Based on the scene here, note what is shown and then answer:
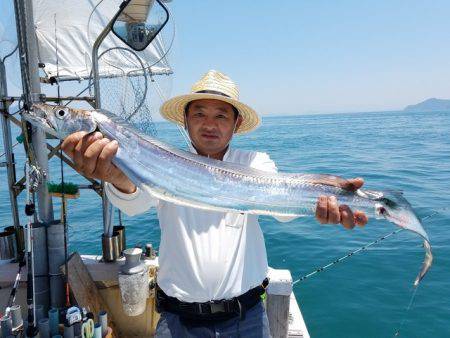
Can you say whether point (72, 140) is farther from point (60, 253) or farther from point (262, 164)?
point (60, 253)

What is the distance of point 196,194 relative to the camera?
102 inches

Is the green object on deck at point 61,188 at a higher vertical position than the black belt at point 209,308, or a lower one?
higher

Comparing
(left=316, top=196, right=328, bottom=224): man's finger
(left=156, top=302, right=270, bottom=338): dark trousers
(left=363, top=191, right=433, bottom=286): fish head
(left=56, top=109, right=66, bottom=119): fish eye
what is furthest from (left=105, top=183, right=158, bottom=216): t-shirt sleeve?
(left=363, top=191, right=433, bottom=286): fish head

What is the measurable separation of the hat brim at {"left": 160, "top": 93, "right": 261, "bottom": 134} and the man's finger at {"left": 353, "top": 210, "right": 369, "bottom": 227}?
1.29 meters

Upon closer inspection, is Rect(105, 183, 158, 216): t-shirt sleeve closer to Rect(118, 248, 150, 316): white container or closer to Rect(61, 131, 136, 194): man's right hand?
Rect(61, 131, 136, 194): man's right hand

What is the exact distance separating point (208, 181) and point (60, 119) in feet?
3.59

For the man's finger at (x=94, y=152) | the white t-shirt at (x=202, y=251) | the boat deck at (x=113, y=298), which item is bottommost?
the boat deck at (x=113, y=298)

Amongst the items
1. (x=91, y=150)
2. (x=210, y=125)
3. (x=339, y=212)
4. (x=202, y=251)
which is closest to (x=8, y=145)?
(x=91, y=150)

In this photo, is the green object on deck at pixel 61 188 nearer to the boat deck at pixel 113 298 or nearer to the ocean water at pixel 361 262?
the boat deck at pixel 113 298

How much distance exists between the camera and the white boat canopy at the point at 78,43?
19.1ft

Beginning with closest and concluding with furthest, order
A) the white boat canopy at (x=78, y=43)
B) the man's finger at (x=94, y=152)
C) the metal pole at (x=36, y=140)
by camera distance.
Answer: the man's finger at (x=94, y=152) < the metal pole at (x=36, y=140) < the white boat canopy at (x=78, y=43)

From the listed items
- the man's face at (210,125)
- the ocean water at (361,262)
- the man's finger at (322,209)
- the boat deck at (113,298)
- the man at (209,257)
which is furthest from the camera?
the ocean water at (361,262)

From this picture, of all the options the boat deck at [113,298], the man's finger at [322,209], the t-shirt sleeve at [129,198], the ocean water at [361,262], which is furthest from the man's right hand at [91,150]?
the ocean water at [361,262]

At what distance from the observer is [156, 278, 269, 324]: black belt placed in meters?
2.81
